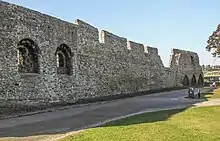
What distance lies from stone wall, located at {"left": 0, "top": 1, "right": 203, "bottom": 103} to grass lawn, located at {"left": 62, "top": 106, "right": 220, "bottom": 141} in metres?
6.30

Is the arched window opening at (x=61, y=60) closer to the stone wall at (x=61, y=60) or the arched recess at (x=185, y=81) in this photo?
the stone wall at (x=61, y=60)

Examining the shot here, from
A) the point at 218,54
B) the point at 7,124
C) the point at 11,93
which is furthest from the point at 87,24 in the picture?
the point at 218,54

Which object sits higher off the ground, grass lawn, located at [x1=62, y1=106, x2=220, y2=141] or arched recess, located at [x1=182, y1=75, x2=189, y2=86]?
arched recess, located at [x1=182, y1=75, x2=189, y2=86]

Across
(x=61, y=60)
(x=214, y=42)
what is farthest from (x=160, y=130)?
(x=214, y=42)

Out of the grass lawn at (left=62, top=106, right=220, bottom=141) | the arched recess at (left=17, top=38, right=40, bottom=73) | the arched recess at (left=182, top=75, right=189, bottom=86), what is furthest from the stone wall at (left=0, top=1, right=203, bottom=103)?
the arched recess at (left=182, top=75, right=189, bottom=86)

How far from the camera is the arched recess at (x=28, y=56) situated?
18000 millimetres

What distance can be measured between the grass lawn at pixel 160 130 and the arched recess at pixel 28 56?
7.03 m

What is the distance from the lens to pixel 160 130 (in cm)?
1062

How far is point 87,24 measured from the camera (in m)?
23.8

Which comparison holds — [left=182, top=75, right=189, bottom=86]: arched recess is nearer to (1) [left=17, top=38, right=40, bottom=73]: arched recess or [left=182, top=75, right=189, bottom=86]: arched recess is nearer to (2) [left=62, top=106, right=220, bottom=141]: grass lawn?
(1) [left=17, top=38, right=40, bottom=73]: arched recess

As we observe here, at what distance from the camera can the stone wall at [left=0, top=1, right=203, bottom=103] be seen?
53.9 feet

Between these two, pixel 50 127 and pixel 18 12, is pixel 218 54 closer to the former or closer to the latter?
pixel 18 12

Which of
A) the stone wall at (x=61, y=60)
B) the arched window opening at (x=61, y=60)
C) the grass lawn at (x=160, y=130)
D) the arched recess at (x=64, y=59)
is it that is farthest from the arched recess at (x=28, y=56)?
the grass lawn at (x=160, y=130)

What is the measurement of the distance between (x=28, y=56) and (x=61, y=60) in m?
3.27
